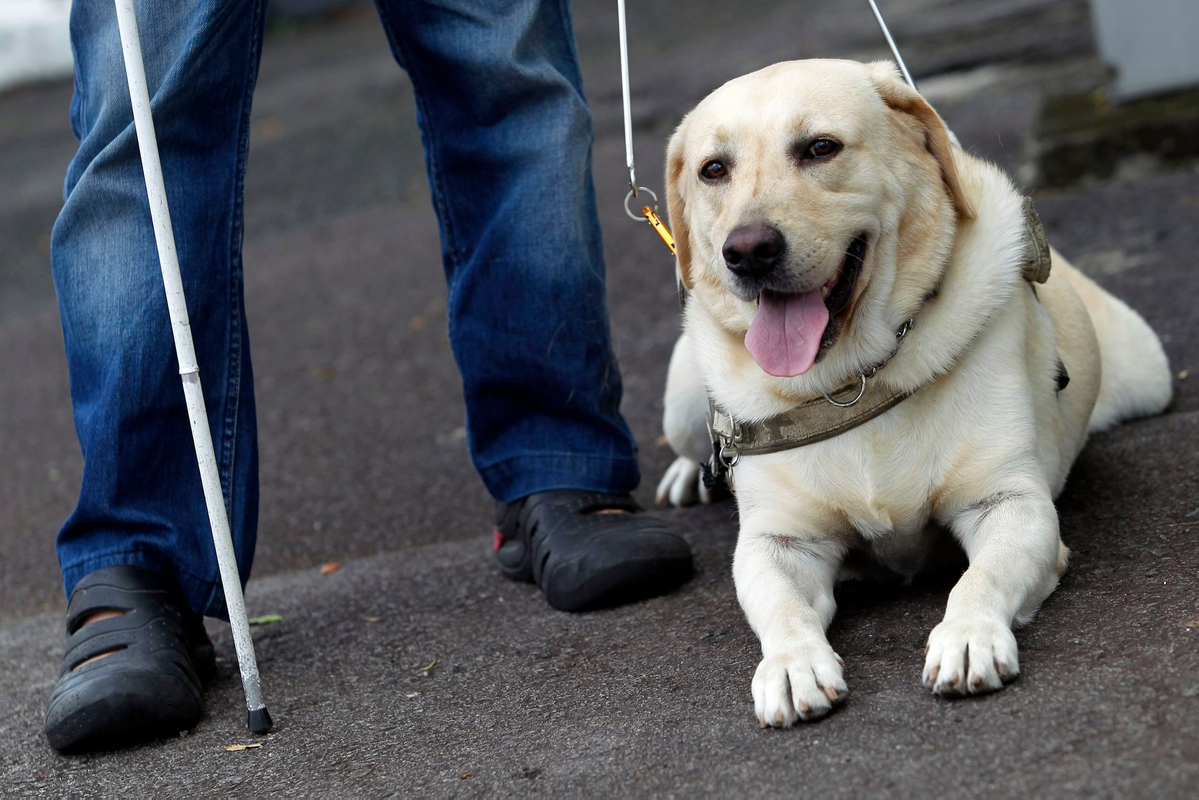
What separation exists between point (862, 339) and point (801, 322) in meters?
0.16

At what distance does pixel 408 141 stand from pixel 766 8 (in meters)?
5.58

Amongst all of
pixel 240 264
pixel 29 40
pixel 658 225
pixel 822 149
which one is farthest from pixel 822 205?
pixel 29 40

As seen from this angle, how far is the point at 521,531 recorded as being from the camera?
3.07 m

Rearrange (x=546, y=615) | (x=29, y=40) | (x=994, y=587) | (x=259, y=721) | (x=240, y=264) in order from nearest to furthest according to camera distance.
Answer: (x=994, y=587) → (x=259, y=721) → (x=240, y=264) → (x=546, y=615) → (x=29, y=40)

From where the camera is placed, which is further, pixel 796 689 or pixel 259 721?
pixel 259 721

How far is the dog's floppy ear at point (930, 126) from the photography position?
99.5 inches

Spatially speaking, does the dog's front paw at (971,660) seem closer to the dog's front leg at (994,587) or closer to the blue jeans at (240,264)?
the dog's front leg at (994,587)

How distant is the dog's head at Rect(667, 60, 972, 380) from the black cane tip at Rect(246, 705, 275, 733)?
1.16 m

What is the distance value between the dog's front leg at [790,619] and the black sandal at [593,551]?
0.27m

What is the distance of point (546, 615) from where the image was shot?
2.85 metres

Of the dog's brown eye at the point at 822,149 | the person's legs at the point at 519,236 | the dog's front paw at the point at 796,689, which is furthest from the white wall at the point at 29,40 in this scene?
the dog's front paw at the point at 796,689

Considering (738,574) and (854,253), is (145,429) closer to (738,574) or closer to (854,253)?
(738,574)

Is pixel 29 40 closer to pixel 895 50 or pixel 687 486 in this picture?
pixel 687 486

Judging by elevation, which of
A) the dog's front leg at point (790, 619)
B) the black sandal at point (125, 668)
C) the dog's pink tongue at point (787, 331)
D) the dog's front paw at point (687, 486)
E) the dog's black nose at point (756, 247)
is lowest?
the dog's front paw at point (687, 486)
